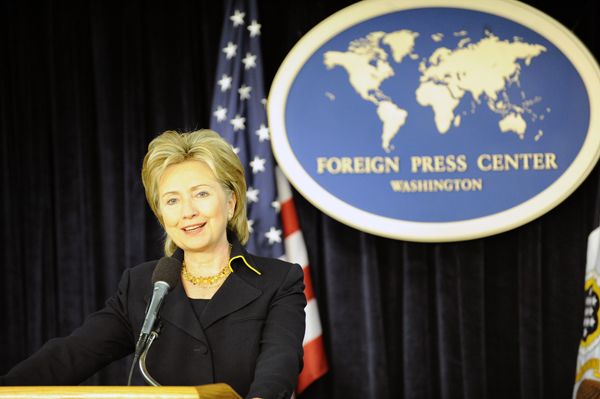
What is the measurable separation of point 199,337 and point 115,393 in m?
0.56

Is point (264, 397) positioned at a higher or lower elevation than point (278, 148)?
lower

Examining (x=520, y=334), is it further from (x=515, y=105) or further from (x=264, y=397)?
(x=264, y=397)

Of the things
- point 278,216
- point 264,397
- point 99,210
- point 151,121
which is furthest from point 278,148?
point 264,397

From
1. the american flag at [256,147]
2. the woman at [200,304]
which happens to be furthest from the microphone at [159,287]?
the american flag at [256,147]

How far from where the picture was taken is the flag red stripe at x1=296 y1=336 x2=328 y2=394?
3.89m

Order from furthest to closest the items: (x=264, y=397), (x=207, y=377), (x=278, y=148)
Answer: (x=278, y=148) < (x=207, y=377) < (x=264, y=397)

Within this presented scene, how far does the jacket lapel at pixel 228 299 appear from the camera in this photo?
82.3 inches

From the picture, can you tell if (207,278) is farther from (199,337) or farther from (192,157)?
(192,157)

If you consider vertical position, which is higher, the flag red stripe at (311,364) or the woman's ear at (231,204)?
the woman's ear at (231,204)

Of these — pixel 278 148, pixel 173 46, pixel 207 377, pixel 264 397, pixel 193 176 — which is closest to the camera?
pixel 264 397

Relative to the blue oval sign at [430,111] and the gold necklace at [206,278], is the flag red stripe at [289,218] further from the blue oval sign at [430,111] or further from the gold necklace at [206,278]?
the gold necklace at [206,278]

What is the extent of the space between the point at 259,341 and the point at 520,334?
7.36 feet

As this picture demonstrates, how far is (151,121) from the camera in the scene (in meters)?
4.17

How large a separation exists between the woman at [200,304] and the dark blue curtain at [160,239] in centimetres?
183
